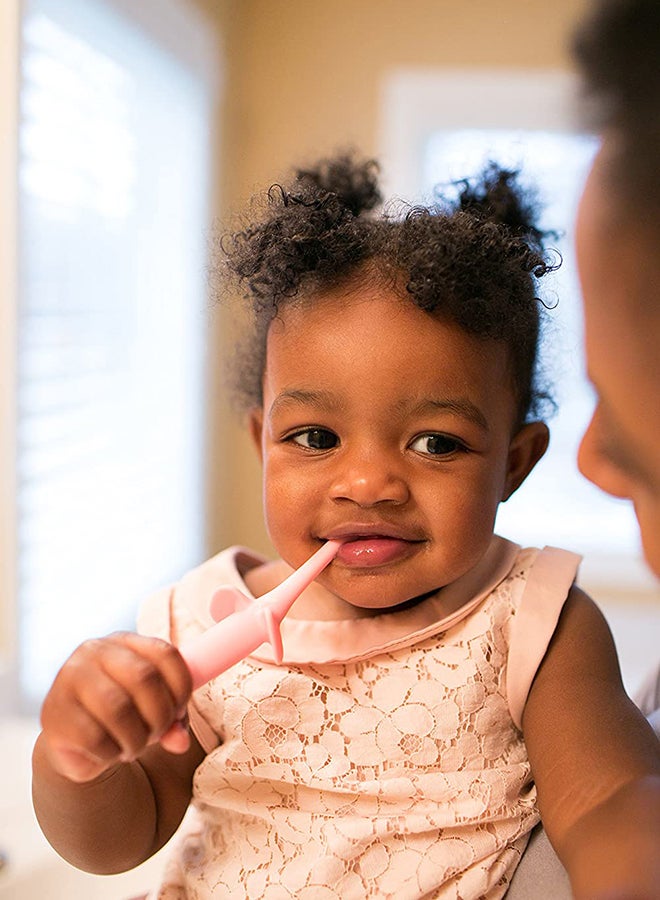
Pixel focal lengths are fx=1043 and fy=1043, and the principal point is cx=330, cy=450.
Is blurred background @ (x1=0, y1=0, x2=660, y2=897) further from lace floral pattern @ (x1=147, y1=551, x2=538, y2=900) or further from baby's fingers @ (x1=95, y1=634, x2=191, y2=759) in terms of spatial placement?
baby's fingers @ (x1=95, y1=634, x2=191, y2=759)

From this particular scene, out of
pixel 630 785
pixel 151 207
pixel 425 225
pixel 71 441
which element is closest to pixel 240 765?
pixel 630 785

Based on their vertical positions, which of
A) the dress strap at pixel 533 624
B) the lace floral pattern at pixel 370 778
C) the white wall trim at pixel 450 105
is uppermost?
the white wall trim at pixel 450 105

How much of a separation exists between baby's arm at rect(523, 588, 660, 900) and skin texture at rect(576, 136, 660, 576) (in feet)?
0.35

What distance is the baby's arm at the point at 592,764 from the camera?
0.50 meters

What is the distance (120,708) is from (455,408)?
0.83ft

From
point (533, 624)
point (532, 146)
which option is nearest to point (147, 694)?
point (533, 624)

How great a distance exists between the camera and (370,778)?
0.62m

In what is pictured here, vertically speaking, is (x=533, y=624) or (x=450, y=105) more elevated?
(x=450, y=105)

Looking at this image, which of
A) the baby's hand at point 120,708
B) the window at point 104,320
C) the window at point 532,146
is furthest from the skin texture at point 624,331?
the window at point 532,146

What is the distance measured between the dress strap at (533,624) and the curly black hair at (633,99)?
0.27 meters

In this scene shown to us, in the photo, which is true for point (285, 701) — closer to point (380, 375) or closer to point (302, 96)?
point (380, 375)

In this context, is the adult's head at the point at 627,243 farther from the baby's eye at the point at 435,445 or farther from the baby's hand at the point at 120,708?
the baby's hand at the point at 120,708

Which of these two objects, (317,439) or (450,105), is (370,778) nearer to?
(317,439)

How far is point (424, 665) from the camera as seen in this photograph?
631 mm
